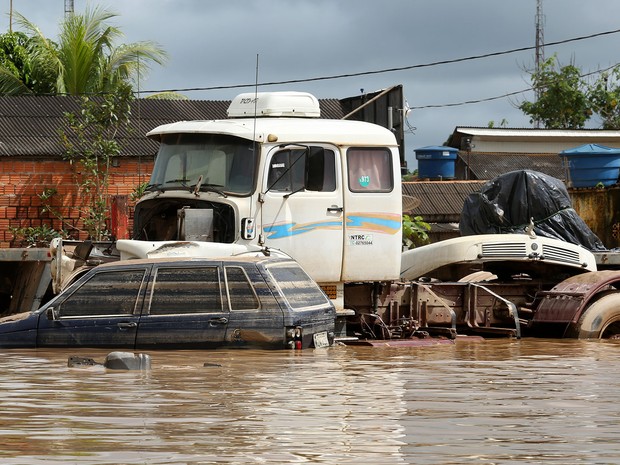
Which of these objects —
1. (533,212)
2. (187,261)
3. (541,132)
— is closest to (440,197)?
(541,132)

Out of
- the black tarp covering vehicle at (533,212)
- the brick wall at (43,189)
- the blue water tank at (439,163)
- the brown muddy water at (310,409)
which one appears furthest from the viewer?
the blue water tank at (439,163)

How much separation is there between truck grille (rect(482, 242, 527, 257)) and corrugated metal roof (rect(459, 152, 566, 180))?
21337 millimetres

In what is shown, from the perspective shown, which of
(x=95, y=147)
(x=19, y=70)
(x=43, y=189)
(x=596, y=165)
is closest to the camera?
(x=43, y=189)

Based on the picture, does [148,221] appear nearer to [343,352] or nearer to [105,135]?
[343,352]

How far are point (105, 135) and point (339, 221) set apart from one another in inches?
449

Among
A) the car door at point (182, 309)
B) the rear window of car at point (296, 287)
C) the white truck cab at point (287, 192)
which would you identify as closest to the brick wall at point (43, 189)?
the white truck cab at point (287, 192)

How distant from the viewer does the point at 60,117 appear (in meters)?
26.4

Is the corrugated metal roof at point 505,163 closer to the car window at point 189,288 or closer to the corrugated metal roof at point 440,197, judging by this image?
the corrugated metal roof at point 440,197

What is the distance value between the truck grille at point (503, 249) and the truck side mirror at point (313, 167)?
10.4 feet

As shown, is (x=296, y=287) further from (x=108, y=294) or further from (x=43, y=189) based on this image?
(x=43, y=189)

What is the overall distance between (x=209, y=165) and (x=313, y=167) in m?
1.22

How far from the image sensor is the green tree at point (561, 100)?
48.6 meters

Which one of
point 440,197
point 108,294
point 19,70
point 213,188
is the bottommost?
point 108,294

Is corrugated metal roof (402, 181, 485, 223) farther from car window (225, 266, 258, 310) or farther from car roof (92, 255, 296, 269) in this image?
car window (225, 266, 258, 310)
